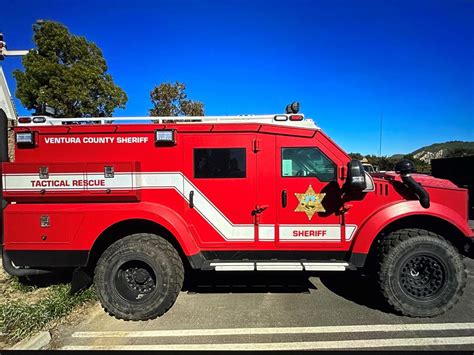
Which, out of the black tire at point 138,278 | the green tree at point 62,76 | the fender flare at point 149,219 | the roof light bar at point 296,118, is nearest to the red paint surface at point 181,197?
the fender flare at point 149,219

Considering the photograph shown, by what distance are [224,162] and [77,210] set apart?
1869 millimetres

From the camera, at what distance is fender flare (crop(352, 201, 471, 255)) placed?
12.3 feet

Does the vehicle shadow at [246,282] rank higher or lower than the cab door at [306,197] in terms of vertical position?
lower

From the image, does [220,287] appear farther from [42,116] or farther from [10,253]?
[42,116]

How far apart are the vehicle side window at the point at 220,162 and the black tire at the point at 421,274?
2026 millimetres

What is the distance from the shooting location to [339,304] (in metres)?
4.12

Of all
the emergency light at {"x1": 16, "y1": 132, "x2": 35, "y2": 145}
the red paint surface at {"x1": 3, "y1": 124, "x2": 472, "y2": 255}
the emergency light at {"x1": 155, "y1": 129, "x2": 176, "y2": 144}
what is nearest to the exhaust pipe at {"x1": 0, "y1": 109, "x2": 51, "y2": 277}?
the red paint surface at {"x1": 3, "y1": 124, "x2": 472, "y2": 255}

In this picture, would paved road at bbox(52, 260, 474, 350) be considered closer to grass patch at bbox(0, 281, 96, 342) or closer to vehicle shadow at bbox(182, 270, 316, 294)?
vehicle shadow at bbox(182, 270, 316, 294)

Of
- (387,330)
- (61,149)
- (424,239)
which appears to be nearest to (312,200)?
(424,239)

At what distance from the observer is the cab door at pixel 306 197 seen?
3.88 meters

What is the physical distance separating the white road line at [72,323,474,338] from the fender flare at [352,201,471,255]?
2.76 ft

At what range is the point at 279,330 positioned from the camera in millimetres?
3490

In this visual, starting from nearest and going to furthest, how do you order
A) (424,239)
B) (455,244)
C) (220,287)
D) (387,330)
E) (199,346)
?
(199,346), (387,330), (424,239), (455,244), (220,287)

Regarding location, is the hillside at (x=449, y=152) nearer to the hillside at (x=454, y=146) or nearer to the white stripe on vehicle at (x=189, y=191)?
the hillside at (x=454, y=146)
